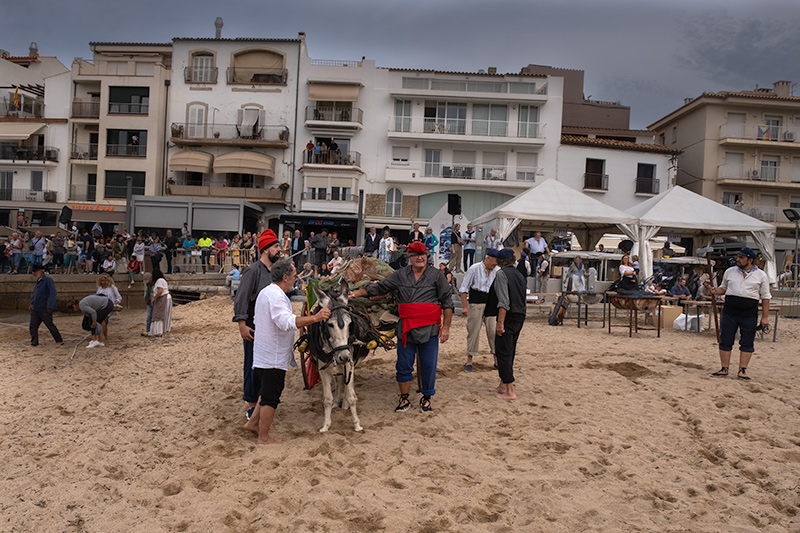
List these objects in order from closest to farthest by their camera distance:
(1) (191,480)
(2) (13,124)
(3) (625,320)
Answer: (1) (191,480) → (3) (625,320) → (2) (13,124)

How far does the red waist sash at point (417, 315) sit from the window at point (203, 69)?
33.7 meters

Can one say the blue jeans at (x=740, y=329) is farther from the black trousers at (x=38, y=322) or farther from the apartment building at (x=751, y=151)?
the apartment building at (x=751, y=151)

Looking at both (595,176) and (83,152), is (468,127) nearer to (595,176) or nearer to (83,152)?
(595,176)

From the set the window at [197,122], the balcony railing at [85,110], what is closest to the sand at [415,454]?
the window at [197,122]

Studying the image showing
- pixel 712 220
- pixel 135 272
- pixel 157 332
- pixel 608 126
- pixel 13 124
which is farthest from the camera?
pixel 608 126

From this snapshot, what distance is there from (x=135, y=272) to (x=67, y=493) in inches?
745

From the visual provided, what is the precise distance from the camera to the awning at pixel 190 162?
33438 millimetres

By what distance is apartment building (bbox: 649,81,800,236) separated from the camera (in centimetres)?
3575

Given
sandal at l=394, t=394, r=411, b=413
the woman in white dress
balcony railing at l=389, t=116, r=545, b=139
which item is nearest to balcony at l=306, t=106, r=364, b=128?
balcony railing at l=389, t=116, r=545, b=139

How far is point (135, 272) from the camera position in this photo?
70.8ft

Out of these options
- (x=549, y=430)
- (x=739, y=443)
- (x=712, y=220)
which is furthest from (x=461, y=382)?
(x=712, y=220)

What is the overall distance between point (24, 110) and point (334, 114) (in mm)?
23128

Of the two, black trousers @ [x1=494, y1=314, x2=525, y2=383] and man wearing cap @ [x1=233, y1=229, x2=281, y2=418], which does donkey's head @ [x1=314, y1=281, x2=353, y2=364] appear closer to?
man wearing cap @ [x1=233, y1=229, x2=281, y2=418]

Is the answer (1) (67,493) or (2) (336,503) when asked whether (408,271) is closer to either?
(2) (336,503)
